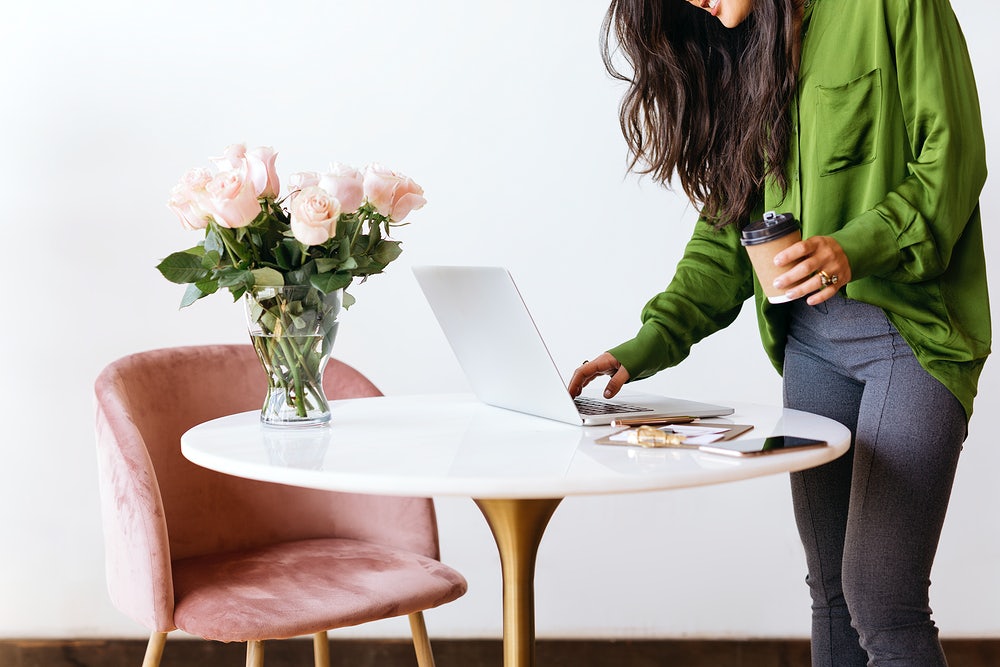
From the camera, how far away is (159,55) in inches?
95.0

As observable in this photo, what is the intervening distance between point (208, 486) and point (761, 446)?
1.08m

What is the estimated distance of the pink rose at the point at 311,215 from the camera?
126cm

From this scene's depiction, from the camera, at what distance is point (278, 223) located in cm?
136

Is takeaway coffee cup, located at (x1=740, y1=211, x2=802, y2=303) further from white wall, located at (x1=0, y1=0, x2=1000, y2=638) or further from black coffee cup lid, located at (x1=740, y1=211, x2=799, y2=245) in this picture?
white wall, located at (x1=0, y1=0, x2=1000, y2=638)

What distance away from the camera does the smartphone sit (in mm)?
1079

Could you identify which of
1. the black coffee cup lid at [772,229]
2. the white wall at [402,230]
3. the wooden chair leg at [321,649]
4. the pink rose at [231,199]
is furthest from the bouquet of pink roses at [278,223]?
the white wall at [402,230]

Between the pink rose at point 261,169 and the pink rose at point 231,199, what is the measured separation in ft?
0.07

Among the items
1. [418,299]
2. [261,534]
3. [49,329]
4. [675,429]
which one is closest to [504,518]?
[675,429]

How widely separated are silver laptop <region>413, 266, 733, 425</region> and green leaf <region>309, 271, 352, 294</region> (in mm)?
99

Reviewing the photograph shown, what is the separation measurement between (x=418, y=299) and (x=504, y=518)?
1253mm

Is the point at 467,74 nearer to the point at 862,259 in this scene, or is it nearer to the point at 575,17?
the point at 575,17

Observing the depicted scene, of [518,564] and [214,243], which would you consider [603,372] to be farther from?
[214,243]

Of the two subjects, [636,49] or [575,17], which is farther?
[575,17]

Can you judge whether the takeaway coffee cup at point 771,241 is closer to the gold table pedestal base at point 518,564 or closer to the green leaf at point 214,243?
the gold table pedestal base at point 518,564
